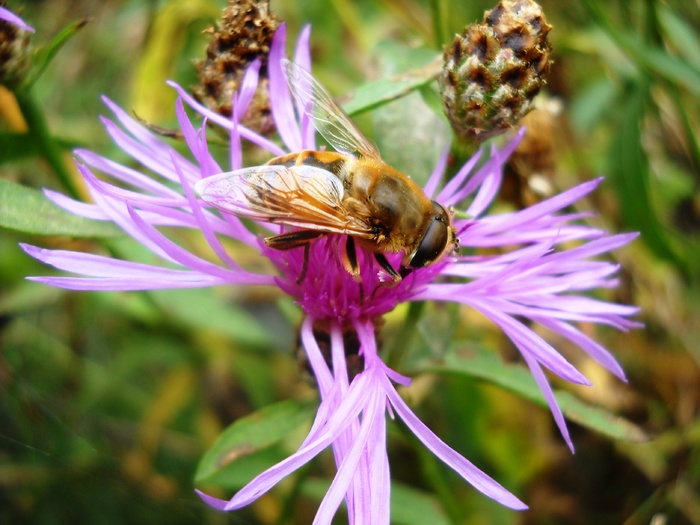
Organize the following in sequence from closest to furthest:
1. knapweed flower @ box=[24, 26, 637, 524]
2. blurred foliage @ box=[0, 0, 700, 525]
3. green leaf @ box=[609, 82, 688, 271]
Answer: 1. knapweed flower @ box=[24, 26, 637, 524]
2. blurred foliage @ box=[0, 0, 700, 525]
3. green leaf @ box=[609, 82, 688, 271]

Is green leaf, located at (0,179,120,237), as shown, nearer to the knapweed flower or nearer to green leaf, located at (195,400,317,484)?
the knapweed flower

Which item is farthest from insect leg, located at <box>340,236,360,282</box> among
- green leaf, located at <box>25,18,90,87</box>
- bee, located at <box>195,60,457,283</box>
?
green leaf, located at <box>25,18,90,87</box>

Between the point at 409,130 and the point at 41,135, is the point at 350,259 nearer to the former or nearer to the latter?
the point at 409,130

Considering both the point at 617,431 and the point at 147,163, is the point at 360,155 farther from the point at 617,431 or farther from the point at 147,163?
the point at 617,431

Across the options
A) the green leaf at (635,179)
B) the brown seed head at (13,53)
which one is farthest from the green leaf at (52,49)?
the green leaf at (635,179)

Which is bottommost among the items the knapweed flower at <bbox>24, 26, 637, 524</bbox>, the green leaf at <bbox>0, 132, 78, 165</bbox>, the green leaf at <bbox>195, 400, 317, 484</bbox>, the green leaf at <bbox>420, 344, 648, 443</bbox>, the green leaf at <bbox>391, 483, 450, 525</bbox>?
the green leaf at <bbox>391, 483, 450, 525</bbox>

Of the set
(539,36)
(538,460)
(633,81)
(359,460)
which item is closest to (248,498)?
(359,460)

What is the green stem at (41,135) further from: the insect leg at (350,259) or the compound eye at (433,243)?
the compound eye at (433,243)
